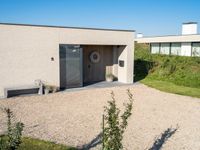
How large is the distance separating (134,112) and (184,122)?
2256 millimetres

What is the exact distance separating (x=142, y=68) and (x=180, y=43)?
1119cm

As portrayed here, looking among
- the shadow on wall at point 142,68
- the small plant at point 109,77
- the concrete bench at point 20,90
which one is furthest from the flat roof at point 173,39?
the concrete bench at point 20,90

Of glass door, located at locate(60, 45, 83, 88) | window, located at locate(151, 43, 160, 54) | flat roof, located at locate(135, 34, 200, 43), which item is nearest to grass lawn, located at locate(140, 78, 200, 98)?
glass door, located at locate(60, 45, 83, 88)

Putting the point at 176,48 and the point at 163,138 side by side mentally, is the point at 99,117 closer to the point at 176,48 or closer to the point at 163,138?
the point at 163,138

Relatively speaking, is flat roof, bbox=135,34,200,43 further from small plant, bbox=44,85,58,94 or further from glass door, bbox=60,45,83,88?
small plant, bbox=44,85,58,94

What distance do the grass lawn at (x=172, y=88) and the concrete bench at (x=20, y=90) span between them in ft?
27.0

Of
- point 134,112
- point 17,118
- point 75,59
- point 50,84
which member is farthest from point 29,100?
point 134,112

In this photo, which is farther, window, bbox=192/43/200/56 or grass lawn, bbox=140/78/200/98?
window, bbox=192/43/200/56

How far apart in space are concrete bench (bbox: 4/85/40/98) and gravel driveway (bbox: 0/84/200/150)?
692 mm

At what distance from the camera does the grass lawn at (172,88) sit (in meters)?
15.4

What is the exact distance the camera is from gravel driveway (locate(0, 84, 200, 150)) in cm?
789

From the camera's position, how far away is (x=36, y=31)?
14.4 meters

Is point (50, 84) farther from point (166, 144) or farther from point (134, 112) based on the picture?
point (166, 144)

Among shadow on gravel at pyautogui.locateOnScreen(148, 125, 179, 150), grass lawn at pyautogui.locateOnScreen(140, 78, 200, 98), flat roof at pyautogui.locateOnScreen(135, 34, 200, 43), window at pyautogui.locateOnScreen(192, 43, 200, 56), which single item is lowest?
shadow on gravel at pyautogui.locateOnScreen(148, 125, 179, 150)
